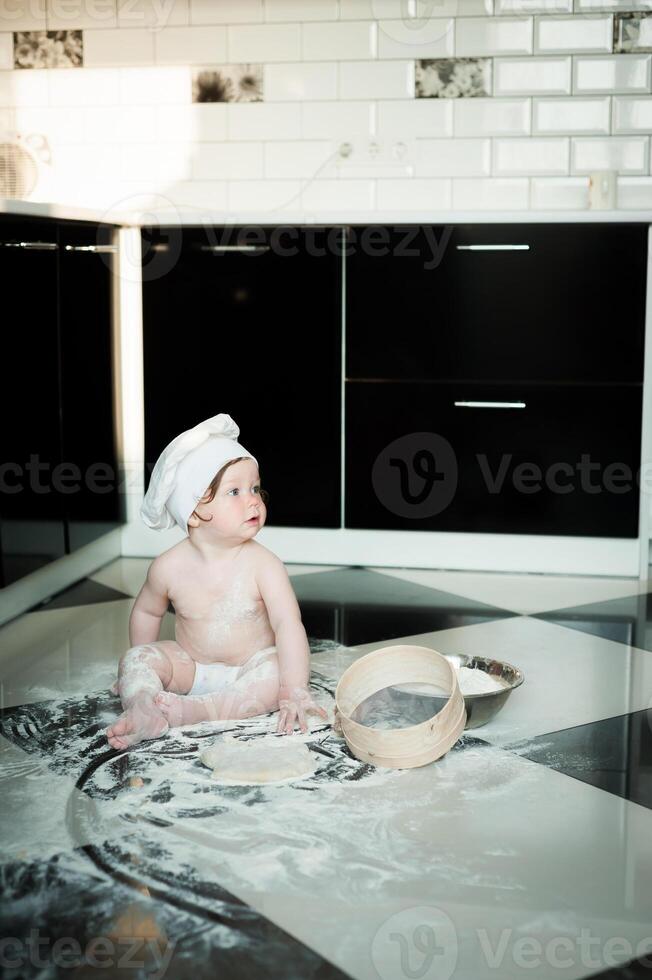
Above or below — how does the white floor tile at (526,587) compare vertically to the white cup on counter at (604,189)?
below

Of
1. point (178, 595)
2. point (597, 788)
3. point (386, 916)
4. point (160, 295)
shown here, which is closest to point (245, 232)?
point (160, 295)

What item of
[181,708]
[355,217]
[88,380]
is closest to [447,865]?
[181,708]

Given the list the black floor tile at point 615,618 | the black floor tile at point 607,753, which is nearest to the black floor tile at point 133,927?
the black floor tile at point 607,753

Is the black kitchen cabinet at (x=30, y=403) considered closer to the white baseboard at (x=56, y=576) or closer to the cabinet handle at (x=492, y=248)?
the white baseboard at (x=56, y=576)

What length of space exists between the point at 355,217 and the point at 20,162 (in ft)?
4.38

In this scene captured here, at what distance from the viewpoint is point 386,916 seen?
116 cm

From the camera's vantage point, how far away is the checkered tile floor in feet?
3.59

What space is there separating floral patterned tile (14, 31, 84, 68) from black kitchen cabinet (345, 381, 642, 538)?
5.07 feet

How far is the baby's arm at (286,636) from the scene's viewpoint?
5.74ft

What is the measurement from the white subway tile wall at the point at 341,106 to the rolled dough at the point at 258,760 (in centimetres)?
204

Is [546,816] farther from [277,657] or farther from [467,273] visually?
[467,273]

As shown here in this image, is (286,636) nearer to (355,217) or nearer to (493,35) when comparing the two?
(355,217)

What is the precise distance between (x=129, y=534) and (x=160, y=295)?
0.67 m

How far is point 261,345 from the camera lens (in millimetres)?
2863
